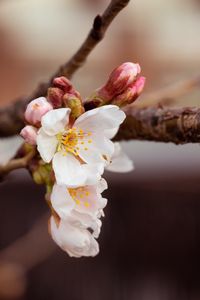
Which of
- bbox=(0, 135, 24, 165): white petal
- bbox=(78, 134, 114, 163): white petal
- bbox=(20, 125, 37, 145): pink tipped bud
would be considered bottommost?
bbox=(0, 135, 24, 165): white petal

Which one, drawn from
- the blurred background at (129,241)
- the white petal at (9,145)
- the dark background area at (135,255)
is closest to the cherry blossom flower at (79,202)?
the white petal at (9,145)

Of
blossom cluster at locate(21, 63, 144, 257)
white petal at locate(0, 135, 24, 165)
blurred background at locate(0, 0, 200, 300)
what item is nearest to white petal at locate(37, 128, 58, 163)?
blossom cluster at locate(21, 63, 144, 257)

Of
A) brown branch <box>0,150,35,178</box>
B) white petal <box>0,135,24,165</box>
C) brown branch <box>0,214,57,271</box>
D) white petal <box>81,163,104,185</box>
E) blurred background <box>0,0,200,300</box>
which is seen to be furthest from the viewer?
blurred background <box>0,0,200,300</box>

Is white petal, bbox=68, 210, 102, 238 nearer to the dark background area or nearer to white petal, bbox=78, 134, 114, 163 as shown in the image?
white petal, bbox=78, 134, 114, 163

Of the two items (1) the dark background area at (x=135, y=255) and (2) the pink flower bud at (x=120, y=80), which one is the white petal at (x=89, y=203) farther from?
(1) the dark background area at (x=135, y=255)

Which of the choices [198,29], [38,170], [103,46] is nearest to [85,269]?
[38,170]

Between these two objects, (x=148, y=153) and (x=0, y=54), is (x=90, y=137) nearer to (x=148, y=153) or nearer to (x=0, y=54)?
(x=148, y=153)
